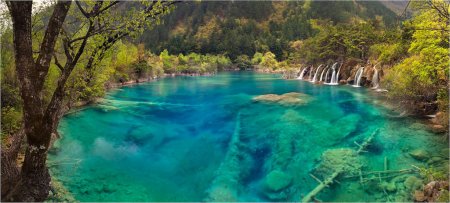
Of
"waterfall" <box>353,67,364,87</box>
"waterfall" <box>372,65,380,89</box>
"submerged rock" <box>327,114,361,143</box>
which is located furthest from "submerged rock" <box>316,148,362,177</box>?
"waterfall" <box>353,67,364,87</box>

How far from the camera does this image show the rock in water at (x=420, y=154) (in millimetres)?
13864

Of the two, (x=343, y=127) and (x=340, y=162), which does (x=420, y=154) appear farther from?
(x=343, y=127)

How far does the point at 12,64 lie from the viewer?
17531mm

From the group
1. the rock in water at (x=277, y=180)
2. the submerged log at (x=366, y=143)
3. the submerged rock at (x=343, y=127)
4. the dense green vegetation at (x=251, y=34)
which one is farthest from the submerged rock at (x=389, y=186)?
the dense green vegetation at (x=251, y=34)

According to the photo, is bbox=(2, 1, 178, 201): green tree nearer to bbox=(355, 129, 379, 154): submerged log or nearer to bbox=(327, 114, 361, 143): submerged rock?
bbox=(355, 129, 379, 154): submerged log

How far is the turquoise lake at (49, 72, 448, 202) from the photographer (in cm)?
1184

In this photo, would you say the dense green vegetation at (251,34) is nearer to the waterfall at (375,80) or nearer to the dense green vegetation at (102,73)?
the dense green vegetation at (102,73)

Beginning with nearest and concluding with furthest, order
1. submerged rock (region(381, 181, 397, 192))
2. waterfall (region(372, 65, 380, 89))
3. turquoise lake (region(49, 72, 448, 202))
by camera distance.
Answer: submerged rock (region(381, 181, 397, 192)), turquoise lake (region(49, 72, 448, 202)), waterfall (region(372, 65, 380, 89))

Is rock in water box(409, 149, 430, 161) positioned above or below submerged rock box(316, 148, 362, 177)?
above

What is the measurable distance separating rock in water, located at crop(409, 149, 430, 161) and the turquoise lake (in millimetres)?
204

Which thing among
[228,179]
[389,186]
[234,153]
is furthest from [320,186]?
[234,153]

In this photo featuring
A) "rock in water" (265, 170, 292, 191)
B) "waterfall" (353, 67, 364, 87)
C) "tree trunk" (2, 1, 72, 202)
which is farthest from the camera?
"waterfall" (353, 67, 364, 87)

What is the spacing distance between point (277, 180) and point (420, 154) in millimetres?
6959

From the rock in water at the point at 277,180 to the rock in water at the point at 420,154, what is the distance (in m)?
6.02
